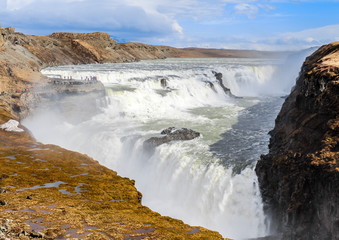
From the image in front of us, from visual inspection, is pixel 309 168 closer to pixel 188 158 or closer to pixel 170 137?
pixel 188 158

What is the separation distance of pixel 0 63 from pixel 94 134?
21294 mm

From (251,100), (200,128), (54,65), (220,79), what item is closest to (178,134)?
(200,128)

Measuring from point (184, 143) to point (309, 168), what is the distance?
12.4 meters

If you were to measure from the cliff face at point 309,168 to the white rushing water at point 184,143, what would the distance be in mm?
1607

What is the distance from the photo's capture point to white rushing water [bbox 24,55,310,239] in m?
18.8

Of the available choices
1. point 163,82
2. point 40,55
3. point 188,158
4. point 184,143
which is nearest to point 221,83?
point 163,82

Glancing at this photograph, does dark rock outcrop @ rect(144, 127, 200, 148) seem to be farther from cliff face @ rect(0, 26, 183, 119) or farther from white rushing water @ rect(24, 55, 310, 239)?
cliff face @ rect(0, 26, 183, 119)

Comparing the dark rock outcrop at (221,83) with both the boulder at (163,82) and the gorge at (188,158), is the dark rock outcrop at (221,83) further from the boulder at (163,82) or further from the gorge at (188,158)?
the boulder at (163,82)

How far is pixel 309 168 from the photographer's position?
14.5 m

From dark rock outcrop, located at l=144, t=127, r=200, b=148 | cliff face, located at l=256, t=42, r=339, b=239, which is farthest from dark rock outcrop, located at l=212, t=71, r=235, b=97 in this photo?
cliff face, located at l=256, t=42, r=339, b=239

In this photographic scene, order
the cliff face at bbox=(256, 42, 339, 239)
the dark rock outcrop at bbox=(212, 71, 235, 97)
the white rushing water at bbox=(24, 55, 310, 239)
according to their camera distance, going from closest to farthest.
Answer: the cliff face at bbox=(256, 42, 339, 239) < the white rushing water at bbox=(24, 55, 310, 239) < the dark rock outcrop at bbox=(212, 71, 235, 97)

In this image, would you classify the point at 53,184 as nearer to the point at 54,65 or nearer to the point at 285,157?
the point at 285,157

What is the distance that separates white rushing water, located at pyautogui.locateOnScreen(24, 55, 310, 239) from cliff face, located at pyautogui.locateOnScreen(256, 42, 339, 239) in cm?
161

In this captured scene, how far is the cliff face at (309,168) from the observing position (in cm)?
1318
